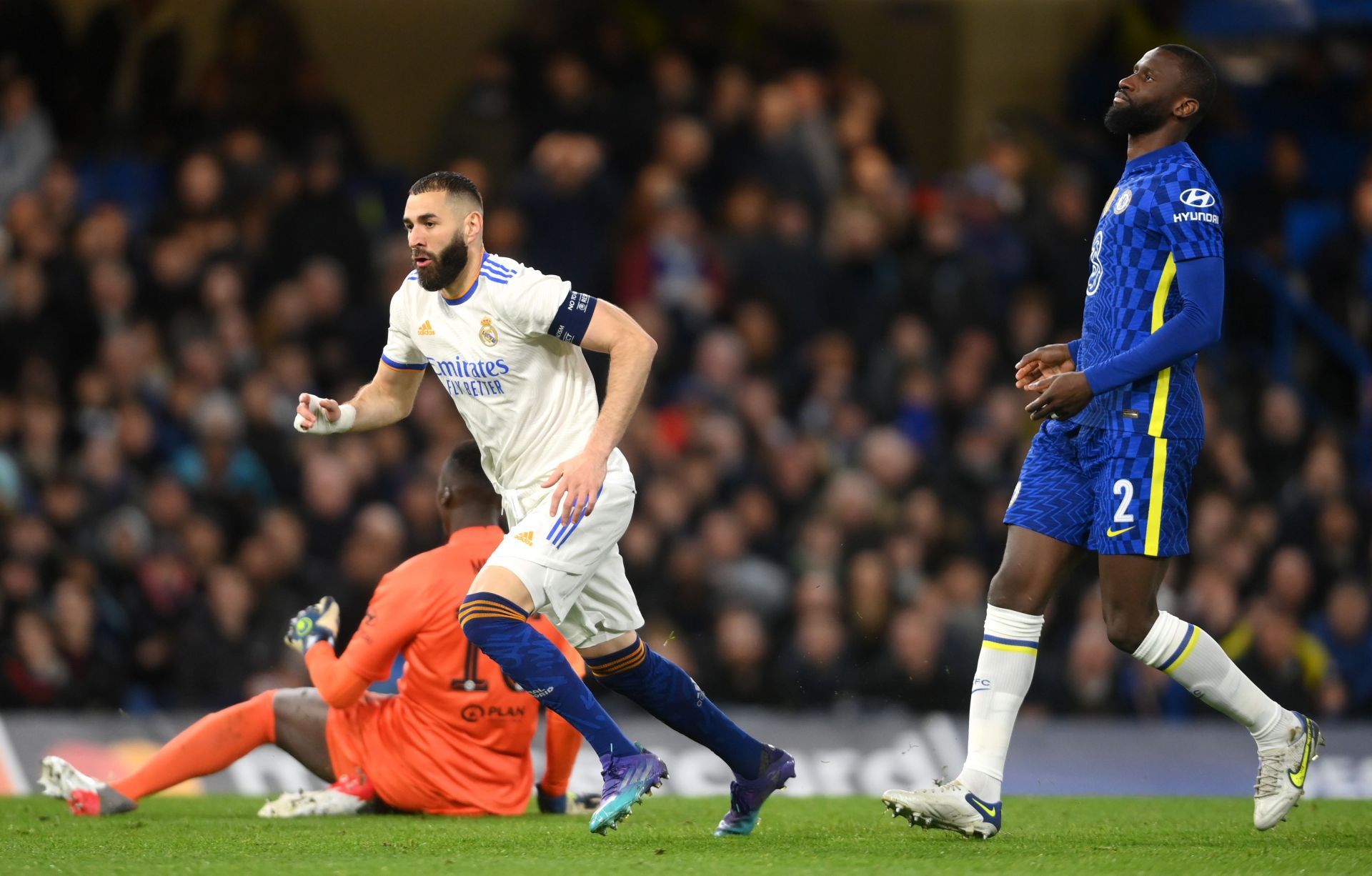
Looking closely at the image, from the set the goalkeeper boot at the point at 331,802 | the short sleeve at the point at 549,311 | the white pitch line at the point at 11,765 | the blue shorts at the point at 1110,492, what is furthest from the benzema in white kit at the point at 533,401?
the white pitch line at the point at 11,765

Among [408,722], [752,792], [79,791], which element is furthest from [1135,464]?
[79,791]

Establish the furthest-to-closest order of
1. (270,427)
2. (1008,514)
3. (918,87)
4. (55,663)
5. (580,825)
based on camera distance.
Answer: (918,87), (270,427), (55,663), (580,825), (1008,514)

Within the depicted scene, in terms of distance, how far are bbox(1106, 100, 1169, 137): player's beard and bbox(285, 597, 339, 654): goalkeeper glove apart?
10.1 feet

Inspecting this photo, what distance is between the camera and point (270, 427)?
11.0 meters

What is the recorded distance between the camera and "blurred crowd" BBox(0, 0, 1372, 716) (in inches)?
393

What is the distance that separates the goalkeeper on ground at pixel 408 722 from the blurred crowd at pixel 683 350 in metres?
2.95

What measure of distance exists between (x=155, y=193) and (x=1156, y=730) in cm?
741

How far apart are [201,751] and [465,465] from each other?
1.39 meters

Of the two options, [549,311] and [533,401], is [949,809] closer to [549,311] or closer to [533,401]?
[533,401]

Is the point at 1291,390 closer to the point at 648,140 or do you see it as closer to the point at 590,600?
the point at 648,140

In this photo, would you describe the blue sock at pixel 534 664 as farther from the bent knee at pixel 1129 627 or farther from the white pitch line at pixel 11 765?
the white pitch line at pixel 11 765

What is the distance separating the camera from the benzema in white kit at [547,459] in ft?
17.8

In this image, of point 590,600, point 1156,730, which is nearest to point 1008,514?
point 590,600

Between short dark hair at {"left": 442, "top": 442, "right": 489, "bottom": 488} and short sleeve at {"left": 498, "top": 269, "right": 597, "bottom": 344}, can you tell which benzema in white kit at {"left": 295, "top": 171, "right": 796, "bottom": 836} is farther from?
short dark hair at {"left": 442, "top": 442, "right": 489, "bottom": 488}
